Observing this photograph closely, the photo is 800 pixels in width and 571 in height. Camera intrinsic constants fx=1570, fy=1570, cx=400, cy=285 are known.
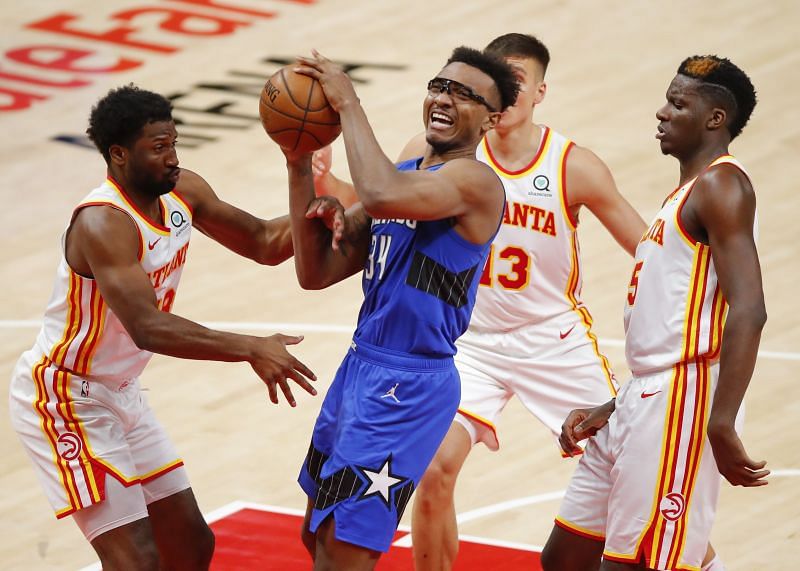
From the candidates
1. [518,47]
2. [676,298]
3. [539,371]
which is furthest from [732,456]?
[518,47]

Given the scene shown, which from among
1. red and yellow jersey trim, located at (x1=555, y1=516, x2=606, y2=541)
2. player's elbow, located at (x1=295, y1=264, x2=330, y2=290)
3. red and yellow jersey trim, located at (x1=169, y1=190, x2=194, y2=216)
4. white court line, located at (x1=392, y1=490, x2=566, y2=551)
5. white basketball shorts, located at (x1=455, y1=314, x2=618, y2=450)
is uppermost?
red and yellow jersey trim, located at (x1=169, y1=190, x2=194, y2=216)

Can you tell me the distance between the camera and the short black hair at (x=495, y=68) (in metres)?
5.68

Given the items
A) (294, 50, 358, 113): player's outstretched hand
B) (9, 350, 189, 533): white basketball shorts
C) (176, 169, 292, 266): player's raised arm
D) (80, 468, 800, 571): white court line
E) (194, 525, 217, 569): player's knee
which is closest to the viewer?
(294, 50, 358, 113): player's outstretched hand

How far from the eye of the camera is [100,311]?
6.20 meters

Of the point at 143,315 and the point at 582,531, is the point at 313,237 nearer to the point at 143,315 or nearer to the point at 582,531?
the point at 143,315

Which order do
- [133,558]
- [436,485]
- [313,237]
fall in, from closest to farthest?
[313,237] → [133,558] → [436,485]

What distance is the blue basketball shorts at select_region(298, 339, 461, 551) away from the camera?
5.54m

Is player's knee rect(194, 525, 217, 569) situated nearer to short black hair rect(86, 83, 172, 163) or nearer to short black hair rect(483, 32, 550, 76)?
short black hair rect(86, 83, 172, 163)

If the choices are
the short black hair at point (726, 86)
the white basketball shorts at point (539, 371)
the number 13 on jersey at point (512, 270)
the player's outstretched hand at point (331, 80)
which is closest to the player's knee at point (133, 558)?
the white basketball shorts at point (539, 371)

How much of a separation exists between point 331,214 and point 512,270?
6.01ft

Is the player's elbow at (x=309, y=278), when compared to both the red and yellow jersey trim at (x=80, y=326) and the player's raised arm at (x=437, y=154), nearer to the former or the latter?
the player's raised arm at (x=437, y=154)

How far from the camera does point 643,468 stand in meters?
5.70

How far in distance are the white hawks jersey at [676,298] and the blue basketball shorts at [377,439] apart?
76 centimetres

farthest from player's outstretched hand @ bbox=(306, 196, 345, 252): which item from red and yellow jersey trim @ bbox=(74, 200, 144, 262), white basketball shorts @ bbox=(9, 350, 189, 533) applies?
white basketball shorts @ bbox=(9, 350, 189, 533)
